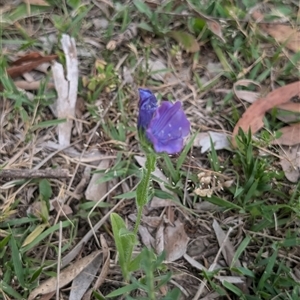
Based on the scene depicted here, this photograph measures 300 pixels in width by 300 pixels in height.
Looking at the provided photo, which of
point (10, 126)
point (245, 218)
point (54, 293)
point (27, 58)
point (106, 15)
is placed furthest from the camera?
point (106, 15)

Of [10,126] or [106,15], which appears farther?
[106,15]

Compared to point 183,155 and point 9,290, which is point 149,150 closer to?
point 183,155

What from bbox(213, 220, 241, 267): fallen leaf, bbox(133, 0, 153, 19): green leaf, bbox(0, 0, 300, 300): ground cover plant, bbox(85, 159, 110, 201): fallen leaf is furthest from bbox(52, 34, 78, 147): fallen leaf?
bbox(213, 220, 241, 267): fallen leaf

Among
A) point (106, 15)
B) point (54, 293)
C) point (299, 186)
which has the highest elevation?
point (106, 15)

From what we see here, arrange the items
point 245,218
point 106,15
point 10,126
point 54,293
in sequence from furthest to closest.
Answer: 1. point 106,15
2. point 10,126
3. point 245,218
4. point 54,293

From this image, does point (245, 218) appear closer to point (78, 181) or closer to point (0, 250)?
point (78, 181)

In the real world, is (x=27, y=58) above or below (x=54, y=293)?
above

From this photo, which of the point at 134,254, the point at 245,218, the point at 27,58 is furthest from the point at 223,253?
the point at 27,58

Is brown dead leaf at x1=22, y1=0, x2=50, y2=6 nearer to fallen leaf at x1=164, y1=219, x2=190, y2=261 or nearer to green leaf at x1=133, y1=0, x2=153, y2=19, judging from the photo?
green leaf at x1=133, y1=0, x2=153, y2=19
